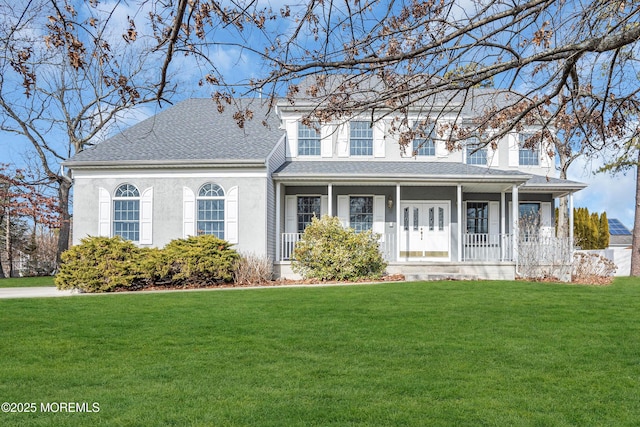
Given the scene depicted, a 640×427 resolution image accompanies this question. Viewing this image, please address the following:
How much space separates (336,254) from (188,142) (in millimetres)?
6430

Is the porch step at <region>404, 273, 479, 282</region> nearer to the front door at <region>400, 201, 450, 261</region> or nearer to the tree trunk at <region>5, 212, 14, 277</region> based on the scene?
the front door at <region>400, 201, 450, 261</region>

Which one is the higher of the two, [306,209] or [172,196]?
[172,196]

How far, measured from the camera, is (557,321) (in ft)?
26.4

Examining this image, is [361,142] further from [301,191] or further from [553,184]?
[553,184]

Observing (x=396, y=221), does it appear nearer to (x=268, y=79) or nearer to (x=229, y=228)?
(x=229, y=228)

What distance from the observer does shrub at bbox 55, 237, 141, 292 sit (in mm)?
13266

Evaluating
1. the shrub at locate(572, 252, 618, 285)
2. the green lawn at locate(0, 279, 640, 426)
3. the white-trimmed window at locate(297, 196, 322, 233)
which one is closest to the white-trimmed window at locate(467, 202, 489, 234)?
the shrub at locate(572, 252, 618, 285)

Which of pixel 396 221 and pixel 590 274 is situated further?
pixel 396 221

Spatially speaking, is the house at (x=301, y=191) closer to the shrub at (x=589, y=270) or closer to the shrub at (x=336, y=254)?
the shrub at (x=336, y=254)

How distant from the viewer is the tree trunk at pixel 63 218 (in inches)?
878

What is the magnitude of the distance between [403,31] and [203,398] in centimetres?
354

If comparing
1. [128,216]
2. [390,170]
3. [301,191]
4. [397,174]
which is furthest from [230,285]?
[390,170]

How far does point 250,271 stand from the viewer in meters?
14.5

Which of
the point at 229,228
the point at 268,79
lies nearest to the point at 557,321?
the point at 268,79
